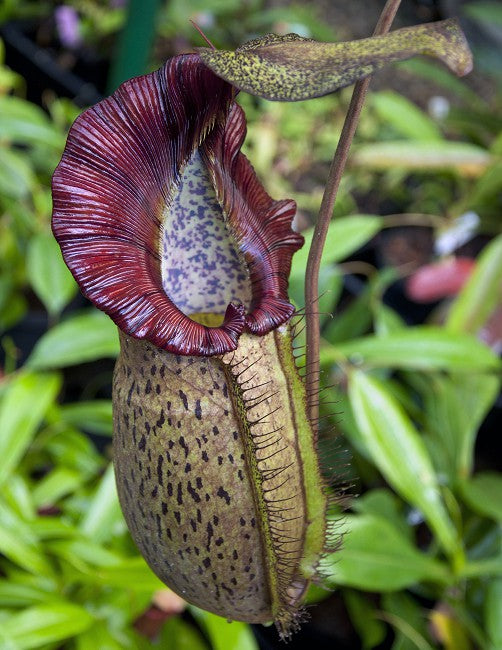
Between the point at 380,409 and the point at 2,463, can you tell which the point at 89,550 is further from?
the point at 380,409

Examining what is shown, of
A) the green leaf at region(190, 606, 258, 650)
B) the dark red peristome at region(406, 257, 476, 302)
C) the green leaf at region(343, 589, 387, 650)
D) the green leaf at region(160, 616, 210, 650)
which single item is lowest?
the green leaf at region(343, 589, 387, 650)

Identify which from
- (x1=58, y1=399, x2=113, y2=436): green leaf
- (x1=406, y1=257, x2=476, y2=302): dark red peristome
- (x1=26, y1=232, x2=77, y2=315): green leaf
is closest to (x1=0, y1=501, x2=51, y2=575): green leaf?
(x1=58, y1=399, x2=113, y2=436): green leaf

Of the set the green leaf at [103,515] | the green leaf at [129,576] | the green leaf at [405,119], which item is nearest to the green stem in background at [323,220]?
the green leaf at [129,576]

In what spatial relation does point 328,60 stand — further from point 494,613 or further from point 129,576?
point 494,613

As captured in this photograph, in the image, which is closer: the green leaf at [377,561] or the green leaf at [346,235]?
the green leaf at [377,561]

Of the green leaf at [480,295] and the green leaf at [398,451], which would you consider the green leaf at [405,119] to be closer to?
the green leaf at [480,295]

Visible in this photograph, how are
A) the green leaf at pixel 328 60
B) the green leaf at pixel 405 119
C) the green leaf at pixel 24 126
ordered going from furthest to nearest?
the green leaf at pixel 405 119 < the green leaf at pixel 24 126 < the green leaf at pixel 328 60

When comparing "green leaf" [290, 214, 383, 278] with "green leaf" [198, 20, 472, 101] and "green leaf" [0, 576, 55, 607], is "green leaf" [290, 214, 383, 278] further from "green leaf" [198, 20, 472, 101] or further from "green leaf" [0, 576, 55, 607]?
"green leaf" [198, 20, 472, 101]
